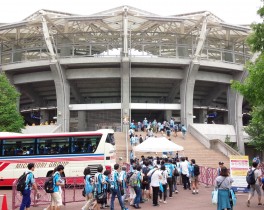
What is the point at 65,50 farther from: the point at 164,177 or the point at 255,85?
the point at 255,85

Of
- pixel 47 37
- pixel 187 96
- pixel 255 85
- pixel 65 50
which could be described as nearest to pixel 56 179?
pixel 255 85

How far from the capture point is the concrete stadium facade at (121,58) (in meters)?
37.8

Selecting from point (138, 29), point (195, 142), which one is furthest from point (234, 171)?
point (138, 29)

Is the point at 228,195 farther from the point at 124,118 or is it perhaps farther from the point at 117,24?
the point at 117,24

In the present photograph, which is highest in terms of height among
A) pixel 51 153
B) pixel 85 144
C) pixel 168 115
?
pixel 168 115

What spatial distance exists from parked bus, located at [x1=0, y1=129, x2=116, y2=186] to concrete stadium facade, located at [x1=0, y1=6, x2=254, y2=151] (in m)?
19.7

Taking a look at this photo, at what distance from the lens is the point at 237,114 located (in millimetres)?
42688

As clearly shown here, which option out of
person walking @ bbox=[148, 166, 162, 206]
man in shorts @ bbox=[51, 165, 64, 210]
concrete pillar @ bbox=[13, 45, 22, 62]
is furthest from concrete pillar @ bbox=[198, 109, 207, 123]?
man in shorts @ bbox=[51, 165, 64, 210]

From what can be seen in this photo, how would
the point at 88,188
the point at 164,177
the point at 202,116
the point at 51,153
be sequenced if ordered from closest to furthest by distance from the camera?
the point at 88,188 < the point at 164,177 < the point at 51,153 < the point at 202,116

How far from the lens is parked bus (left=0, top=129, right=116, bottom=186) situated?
59.6 ft

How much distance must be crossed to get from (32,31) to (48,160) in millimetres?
26984

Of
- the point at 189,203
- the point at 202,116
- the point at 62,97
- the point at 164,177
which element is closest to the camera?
the point at 189,203

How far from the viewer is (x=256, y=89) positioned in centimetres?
1366

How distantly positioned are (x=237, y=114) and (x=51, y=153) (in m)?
30.3
